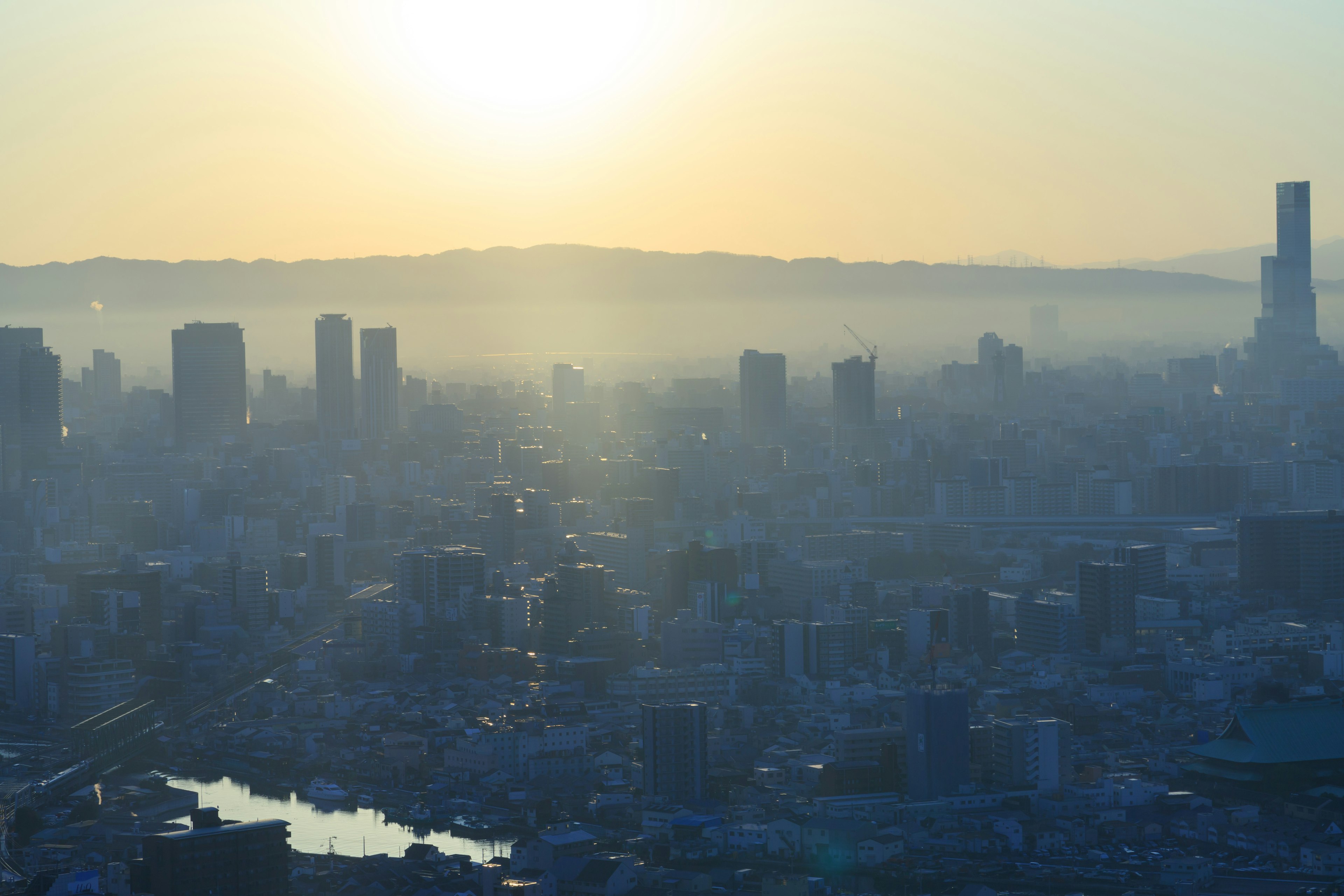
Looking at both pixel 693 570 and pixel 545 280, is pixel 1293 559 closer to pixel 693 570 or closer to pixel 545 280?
pixel 693 570

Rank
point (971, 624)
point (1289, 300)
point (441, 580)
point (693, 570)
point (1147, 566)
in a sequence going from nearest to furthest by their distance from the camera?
point (971, 624), point (441, 580), point (693, 570), point (1147, 566), point (1289, 300)

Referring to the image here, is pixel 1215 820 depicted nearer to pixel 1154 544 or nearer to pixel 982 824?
pixel 982 824

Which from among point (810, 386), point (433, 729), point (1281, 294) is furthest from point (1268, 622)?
point (1281, 294)

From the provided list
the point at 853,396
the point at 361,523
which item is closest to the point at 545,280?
the point at 853,396

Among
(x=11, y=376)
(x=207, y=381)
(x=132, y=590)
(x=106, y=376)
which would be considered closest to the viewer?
(x=132, y=590)

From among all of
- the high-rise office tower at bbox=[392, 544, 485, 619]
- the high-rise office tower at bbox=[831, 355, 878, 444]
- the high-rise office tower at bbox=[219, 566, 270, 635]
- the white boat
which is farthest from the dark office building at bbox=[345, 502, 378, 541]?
the white boat

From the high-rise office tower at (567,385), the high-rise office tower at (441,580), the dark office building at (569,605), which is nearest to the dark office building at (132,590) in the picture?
the high-rise office tower at (441,580)
